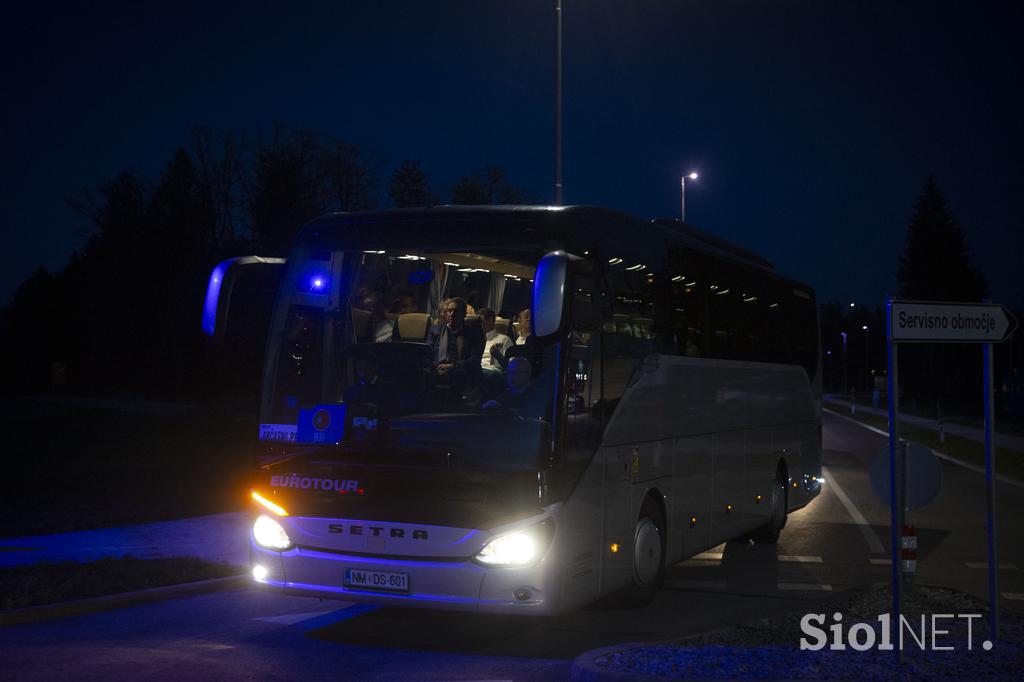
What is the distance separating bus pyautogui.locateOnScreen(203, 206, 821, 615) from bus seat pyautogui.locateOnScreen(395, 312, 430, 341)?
0.01m

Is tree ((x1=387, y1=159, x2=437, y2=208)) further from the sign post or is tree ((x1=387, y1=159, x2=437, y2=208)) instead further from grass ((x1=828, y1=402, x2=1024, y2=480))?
the sign post

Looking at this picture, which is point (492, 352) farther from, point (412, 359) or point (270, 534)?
point (270, 534)

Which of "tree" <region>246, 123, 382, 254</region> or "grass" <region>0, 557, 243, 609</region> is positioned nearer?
"grass" <region>0, 557, 243, 609</region>

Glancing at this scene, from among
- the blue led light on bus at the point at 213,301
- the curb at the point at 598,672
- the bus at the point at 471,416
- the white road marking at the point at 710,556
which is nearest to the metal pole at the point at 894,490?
the curb at the point at 598,672

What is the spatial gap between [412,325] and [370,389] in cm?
69

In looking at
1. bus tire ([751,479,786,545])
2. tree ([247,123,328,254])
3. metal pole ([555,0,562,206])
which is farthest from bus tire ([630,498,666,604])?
tree ([247,123,328,254])

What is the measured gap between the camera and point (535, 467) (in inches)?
322

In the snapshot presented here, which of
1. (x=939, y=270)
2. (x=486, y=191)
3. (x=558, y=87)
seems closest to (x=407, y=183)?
(x=486, y=191)

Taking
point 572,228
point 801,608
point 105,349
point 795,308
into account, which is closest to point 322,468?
point 572,228

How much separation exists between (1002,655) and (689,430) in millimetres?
4123

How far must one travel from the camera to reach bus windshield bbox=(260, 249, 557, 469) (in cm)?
Result: 839

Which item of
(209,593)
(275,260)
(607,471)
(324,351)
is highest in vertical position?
(275,260)

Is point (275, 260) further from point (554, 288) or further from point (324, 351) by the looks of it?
point (554, 288)

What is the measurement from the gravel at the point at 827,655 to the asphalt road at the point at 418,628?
2.02 feet
